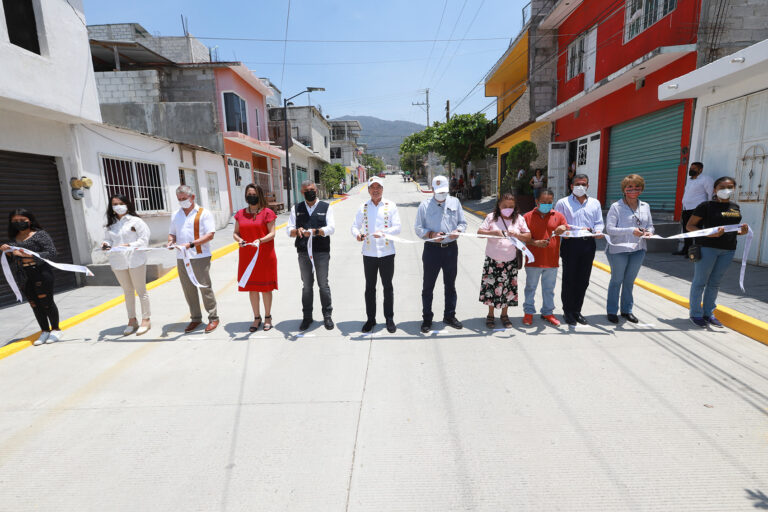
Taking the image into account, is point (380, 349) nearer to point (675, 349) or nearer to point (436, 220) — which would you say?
point (436, 220)

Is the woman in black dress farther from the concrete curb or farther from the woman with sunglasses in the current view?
the woman with sunglasses

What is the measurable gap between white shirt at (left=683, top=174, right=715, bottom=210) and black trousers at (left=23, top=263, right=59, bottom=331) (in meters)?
10.7

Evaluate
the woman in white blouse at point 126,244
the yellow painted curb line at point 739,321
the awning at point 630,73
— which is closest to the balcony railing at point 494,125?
the awning at point 630,73

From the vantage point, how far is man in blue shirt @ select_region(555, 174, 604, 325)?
193 inches

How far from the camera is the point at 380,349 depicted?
14.6 ft

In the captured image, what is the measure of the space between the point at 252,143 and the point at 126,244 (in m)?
15.7

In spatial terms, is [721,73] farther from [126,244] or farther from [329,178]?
[329,178]

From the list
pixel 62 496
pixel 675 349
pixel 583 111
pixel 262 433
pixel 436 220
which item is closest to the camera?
pixel 62 496

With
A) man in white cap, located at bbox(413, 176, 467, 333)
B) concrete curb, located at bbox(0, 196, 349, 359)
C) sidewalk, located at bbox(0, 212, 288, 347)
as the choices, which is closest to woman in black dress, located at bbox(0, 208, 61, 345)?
concrete curb, located at bbox(0, 196, 349, 359)

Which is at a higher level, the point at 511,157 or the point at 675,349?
the point at 511,157

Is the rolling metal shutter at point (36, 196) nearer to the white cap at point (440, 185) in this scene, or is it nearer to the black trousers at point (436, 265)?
the black trousers at point (436, 265)

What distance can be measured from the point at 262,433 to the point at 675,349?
4.31 meters

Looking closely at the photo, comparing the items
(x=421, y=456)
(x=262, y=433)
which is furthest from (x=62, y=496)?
(x=421, y=456)

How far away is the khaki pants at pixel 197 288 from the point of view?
5.08 meters
